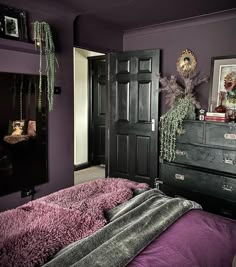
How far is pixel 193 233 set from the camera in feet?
5.00

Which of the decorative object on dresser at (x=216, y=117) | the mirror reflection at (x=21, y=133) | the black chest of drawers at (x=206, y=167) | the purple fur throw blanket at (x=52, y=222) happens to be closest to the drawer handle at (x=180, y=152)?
the black chest of drawers at (x=206, y=167)

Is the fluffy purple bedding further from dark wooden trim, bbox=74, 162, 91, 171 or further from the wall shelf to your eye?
dark wooden trim, bbox=74, 162, 91, 171

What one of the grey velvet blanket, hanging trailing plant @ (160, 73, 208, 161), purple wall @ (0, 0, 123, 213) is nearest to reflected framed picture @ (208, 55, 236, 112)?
hanging trailing plant @ (160, 73, 208, 161)

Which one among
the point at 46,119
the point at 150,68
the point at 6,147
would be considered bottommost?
the point at 6,147

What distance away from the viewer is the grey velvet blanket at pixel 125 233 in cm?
123

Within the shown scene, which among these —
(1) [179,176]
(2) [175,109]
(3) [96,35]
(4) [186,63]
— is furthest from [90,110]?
(1) [179,176]

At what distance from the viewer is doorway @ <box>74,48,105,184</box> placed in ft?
17.5

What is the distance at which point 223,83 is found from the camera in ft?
11.0

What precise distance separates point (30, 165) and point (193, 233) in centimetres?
205

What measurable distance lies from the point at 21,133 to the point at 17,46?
2.91 ft

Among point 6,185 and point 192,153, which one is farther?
point 192,153

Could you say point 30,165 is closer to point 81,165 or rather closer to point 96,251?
point 96,251

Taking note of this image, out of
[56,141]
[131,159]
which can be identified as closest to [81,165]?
[131,159]

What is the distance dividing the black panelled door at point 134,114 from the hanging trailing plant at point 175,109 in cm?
31
